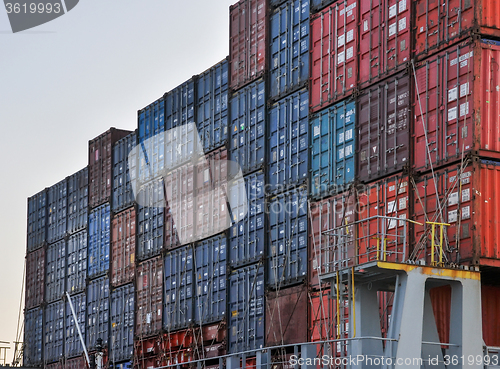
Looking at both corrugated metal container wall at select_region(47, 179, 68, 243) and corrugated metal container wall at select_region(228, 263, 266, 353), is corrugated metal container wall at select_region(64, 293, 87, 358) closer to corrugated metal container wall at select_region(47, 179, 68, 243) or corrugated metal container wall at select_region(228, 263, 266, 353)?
corrugated metal container wall at select_region(47, 179, 68, 243)

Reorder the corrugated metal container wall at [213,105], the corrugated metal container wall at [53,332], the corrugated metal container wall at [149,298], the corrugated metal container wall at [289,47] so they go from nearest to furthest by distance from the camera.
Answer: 1. the corrugated metal container wall at [289,47]
2. the corrugated metal container wall at [213,105]
3. the corrugated metal container wall at [149,298]
4. the corrugated metal container wall at [53,332]

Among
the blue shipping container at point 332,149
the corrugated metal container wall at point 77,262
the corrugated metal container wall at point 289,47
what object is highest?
the corrugated metal container wall at point 289,47

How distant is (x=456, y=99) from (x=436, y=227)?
2.85 m

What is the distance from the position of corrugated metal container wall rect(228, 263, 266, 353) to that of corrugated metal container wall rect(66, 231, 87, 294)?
1408 centimetres

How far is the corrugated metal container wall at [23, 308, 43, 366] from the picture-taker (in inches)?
1766

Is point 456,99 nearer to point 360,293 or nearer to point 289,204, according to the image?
point 360,293

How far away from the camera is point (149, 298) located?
33.4 m

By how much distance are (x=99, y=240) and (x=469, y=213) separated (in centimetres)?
2361

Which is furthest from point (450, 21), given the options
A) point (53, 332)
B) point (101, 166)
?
point (53, 332)

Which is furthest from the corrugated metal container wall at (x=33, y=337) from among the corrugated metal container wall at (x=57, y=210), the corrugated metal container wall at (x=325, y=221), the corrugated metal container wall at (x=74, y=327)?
the corrugated metal container wall at (x=325, y=221)

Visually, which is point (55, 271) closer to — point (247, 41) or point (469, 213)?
point (247, 41)

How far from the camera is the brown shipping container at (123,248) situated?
3556 centimetres

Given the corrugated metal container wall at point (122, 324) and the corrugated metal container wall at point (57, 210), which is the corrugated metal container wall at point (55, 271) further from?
the corrugated metal container wall at point (122, 324)

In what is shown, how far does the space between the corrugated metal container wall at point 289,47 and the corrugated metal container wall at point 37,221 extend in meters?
22.9
